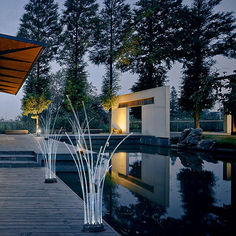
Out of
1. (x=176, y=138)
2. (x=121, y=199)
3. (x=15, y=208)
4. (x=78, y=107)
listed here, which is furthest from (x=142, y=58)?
(x=15, y=208)

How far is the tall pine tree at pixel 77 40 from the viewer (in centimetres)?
2000

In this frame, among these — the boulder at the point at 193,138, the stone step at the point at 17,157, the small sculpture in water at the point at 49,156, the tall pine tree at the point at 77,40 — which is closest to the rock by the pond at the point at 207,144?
the boulder at the point at 193,138

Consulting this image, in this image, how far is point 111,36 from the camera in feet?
69.7

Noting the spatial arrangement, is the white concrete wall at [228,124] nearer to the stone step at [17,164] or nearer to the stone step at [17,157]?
the stone step at [17,157]

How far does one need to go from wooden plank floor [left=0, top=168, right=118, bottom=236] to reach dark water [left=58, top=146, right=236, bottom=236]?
64cm

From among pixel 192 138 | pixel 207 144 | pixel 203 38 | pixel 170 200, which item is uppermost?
pixel 203 38

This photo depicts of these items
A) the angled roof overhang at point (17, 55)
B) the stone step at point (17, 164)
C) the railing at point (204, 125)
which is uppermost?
the angled roof overhang at point (17, 55)

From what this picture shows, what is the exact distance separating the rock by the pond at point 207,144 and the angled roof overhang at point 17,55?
919 centimetres

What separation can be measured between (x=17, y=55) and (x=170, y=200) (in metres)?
4.15

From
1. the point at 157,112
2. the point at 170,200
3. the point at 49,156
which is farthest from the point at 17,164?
the point at 157,112

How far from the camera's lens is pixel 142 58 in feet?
71.9

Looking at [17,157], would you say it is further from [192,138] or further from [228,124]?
[228,124]

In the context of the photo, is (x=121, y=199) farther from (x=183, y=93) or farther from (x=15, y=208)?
(x=183, y=93)

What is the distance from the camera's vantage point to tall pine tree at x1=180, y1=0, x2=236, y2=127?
19656mm
